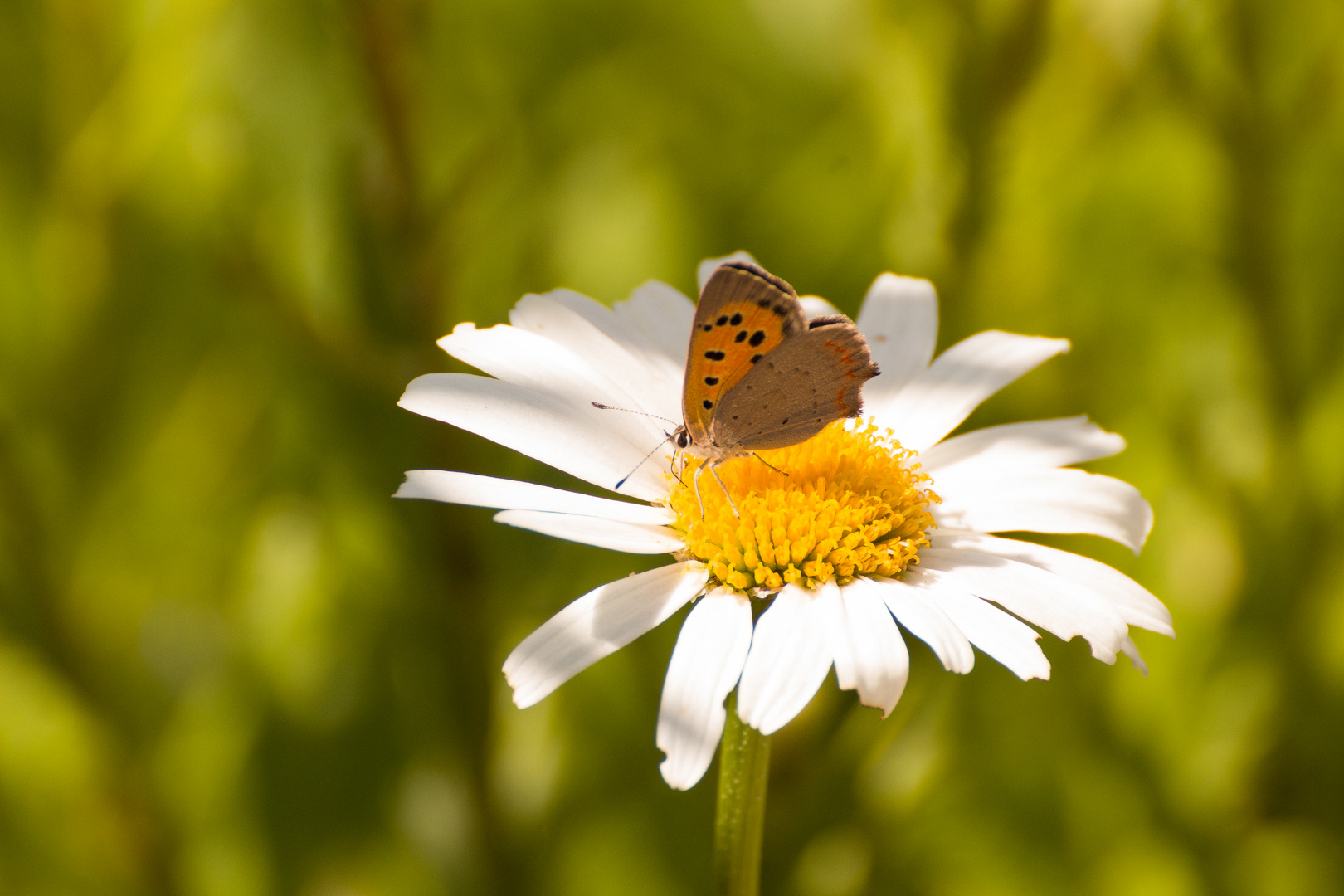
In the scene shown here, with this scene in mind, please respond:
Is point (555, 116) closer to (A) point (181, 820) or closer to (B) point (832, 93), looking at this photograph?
(B) point (832, 93)

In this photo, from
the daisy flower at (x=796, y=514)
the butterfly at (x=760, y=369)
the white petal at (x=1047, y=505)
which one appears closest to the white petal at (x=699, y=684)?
the daisy flower at (x=796, y=514)

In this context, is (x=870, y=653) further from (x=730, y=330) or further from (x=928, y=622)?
(x=730, y=330)

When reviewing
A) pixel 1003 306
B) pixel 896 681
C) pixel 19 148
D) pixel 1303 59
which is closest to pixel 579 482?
pixel 1003 306

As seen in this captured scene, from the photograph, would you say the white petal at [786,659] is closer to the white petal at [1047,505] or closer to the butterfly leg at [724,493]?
the butterfly leg at [724,493]

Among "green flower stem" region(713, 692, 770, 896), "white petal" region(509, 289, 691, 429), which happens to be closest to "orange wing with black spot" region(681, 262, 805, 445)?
"white petal" region(509, 289, 691, 429)

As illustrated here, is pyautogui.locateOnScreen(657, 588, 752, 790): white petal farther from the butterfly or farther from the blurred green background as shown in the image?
the blurred green background
